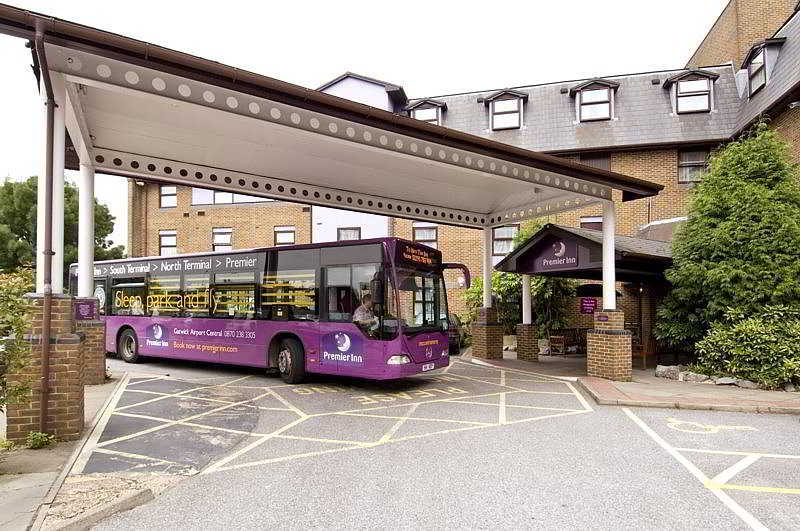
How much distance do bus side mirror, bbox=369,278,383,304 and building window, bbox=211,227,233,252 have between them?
1694 cm

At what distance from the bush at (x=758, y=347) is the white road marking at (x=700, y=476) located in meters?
4.23

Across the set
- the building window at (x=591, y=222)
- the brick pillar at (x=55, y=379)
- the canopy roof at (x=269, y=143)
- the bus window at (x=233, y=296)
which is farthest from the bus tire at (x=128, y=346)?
the building window at (x=591, y=222)

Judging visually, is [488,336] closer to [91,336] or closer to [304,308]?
[304,308]

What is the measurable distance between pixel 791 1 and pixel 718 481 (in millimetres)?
22985

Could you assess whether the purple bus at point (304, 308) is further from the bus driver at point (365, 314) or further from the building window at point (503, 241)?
the building window at point (503, 241)

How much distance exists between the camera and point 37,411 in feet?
19.2

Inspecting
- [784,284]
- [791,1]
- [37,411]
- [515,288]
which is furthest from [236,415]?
[791,1]

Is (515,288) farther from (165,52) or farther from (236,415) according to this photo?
(165,52)

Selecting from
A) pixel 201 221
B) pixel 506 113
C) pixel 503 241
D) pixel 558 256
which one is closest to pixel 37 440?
pixel 558 256


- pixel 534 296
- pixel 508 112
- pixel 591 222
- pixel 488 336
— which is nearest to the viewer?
pixel 488 336

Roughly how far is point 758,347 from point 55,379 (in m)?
11.8

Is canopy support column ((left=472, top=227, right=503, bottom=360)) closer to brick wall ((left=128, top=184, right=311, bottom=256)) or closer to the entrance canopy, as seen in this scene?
the entrance canopy

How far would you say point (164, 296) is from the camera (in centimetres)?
1360

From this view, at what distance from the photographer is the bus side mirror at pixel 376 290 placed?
9477 millimetres
